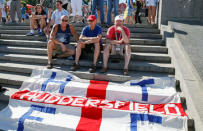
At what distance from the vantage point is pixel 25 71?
4.74 meters

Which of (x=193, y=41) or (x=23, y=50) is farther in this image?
(x=23, y=50)

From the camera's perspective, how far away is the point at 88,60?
5.03 metres

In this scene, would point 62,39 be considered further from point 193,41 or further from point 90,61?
point 193,41

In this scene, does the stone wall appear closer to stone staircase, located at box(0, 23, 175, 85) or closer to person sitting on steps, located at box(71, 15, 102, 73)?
stone staircase, located at box(0, 23, 175, 85)

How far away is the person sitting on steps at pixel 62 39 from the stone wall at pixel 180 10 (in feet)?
11.0

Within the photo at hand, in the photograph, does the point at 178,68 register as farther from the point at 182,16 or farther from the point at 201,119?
the point at 182,16

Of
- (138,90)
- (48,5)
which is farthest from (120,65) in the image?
(48,5)

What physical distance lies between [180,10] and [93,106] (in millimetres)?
5067

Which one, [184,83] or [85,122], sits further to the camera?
[184,83]

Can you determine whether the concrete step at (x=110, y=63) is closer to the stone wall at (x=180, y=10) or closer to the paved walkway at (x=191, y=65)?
the paved walkway at (x=191, y=65)

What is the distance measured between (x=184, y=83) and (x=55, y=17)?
4.56 metres

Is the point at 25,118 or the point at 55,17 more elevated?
the point at 55,17

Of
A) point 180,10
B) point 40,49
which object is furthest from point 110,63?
point 180,10

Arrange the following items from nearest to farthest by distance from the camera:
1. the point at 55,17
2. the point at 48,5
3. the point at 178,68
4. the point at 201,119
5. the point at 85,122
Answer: the point at 201,119 → the point at 85,122 → the point at 178,68 → the point at 55,17 → the point at 48,5
